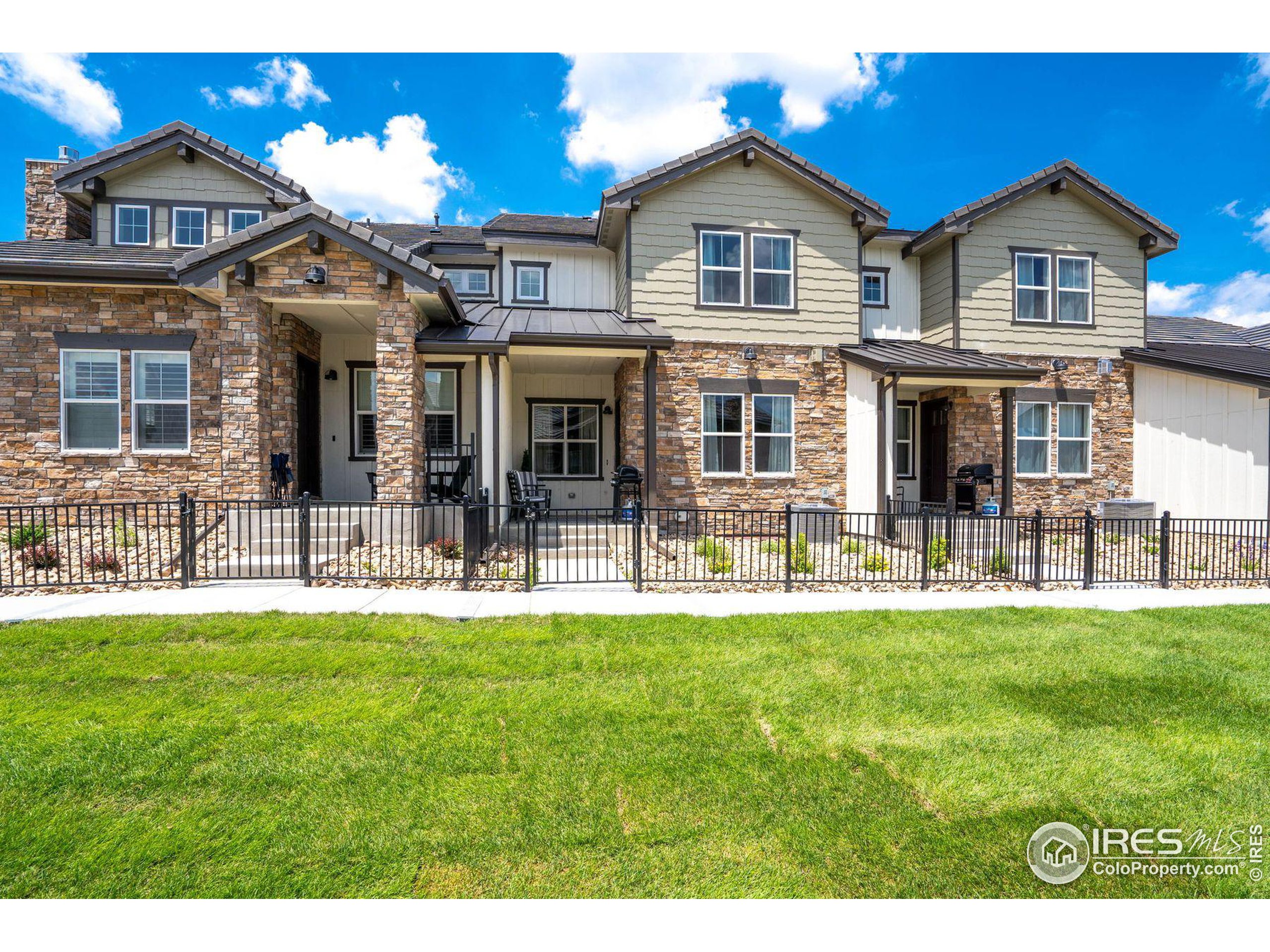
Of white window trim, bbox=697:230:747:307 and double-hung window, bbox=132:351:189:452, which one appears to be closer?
double-hung window, bbox=132:351:189:452

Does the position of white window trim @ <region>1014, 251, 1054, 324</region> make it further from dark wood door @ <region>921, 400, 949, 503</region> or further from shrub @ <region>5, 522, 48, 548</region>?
shrub @ <region>5, 522, 48, 548</region>

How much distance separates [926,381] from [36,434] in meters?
17.0

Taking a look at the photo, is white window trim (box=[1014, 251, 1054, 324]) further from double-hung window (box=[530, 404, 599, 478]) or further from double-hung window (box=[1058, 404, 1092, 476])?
double-hung window (box=[530, 404, 599, 478])

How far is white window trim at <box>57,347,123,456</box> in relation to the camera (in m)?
10.5

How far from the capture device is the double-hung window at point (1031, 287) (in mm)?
14047

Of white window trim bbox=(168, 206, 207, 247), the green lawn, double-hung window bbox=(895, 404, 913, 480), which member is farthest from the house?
the green lawn

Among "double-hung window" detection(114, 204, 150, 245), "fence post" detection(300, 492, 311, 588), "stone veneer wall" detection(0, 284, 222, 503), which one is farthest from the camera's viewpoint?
"double-hung window" detection(114, 204, 150, 245)

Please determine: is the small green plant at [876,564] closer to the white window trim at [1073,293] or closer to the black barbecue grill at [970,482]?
the black barbecue grill at [970,482]

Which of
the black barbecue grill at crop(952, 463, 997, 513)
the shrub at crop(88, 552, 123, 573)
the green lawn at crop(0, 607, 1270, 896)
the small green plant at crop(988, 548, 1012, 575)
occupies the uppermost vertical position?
the black barbecue grill at crop(952, 463, 997, 513)

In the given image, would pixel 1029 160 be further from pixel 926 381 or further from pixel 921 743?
pixel 921 743

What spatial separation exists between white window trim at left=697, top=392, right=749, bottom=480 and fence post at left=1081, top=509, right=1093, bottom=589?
19.8 ft

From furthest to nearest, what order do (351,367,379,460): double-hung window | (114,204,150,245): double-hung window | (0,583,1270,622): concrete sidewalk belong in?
(351,367,379,460): double-hung window < (114,204,150,245): double-hung window < (0,583,1270,622): concrete sidewalk

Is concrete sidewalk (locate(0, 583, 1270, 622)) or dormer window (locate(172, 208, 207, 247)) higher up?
dormer window (locate(172, 208, 207, 247))

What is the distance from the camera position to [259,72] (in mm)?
8781
